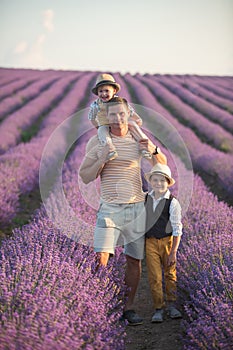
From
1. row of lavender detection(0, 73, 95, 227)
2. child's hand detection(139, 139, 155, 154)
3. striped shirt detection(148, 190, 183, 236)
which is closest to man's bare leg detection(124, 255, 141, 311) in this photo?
striped shirt detection(148, 190, 183, 236)

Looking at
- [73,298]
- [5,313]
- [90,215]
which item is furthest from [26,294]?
[90,215]

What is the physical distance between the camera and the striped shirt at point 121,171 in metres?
3.04

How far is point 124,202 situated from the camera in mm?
3049

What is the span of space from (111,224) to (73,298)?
0.70 metres

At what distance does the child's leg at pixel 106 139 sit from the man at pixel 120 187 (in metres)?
0.05

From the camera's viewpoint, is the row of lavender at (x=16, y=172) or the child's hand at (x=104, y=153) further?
the row of lavender at (x=16, y=172)

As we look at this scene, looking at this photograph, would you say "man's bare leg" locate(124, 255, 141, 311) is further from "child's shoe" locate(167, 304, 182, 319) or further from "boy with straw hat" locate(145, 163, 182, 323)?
"child's shoe" locate(167, 304, 182, 319)

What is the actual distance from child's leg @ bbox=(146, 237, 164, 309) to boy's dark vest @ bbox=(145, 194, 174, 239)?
61 millimetres

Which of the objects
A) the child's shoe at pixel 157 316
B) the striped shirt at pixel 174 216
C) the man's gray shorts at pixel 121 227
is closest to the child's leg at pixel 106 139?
the man's gray shorts at pixel 121 227

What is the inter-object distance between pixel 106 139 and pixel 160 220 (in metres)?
0.67

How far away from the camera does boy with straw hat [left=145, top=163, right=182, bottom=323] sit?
3178 millimetres

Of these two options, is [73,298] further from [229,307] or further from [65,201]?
[65,201]

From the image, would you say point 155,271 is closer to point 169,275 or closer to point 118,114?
point 169,275

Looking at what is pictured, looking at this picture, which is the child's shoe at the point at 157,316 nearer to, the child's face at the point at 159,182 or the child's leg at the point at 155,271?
the child's leg at the point at 155,271
